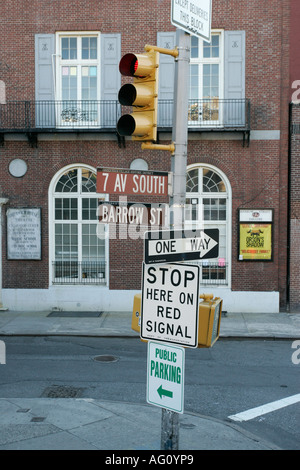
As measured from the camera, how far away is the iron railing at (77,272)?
1758 cm

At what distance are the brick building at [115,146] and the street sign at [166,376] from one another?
38.5ft

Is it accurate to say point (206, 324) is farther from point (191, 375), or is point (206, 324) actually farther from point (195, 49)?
point (195, 49)

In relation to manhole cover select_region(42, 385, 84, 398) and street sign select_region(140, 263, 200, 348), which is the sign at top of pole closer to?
street sign select_region(140, 263, 200, 348)

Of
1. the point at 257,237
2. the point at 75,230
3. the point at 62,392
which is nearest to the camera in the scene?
the point at 62,392

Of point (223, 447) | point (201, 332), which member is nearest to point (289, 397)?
point (223, 447)

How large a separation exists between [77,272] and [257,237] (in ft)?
20.2

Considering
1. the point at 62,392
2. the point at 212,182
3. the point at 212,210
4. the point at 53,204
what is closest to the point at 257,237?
the point at 212,210

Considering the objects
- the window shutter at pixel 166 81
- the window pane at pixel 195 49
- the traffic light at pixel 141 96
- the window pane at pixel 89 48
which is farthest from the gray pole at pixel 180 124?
the window pane at pixel 89 48

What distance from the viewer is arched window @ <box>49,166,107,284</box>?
17594 millimetres

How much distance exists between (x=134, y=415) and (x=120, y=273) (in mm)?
9608

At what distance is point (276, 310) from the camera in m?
16.9

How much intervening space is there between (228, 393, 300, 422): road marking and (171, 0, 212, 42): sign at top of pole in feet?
18.3

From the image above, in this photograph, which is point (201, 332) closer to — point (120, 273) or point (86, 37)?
point (120, 273)

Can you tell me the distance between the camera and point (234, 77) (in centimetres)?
1681
